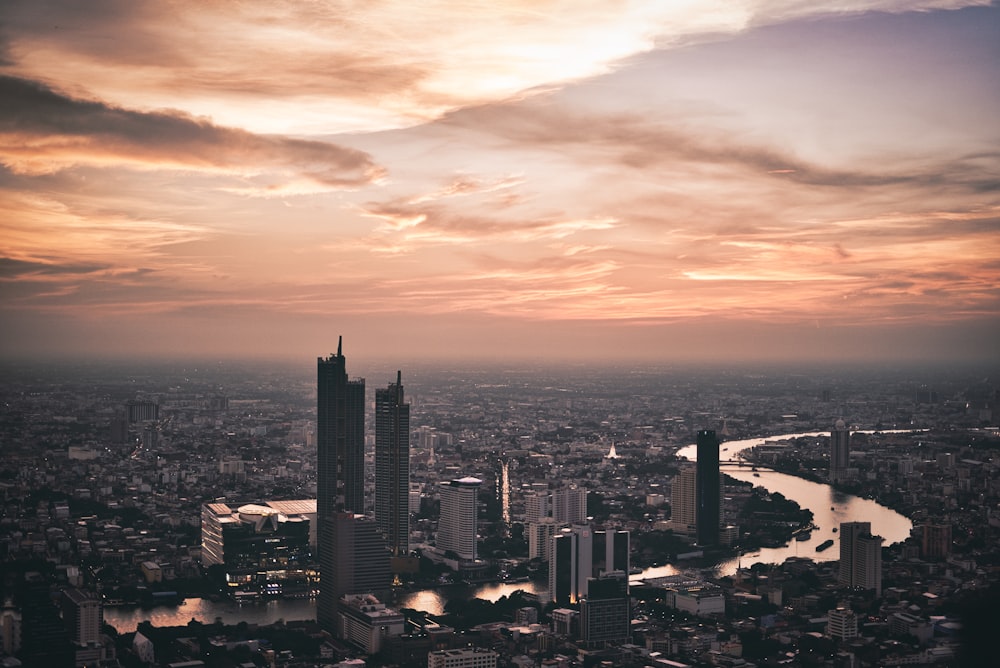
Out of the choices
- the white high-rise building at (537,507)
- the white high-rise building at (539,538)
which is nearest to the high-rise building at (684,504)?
the white high-rise building at (537,507)

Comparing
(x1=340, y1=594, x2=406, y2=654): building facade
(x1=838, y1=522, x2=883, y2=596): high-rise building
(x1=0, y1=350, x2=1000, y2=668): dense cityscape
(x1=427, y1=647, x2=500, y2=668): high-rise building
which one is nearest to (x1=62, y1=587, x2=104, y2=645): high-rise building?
(x1=0, y1=350, x2=1000, y2=668): dense cityscape

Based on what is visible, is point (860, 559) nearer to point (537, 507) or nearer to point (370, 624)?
point (537, 507)

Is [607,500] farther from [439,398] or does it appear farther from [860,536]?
[860,536]

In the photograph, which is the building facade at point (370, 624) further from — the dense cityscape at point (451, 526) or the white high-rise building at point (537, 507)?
the white high-rise building at point (537, 507)

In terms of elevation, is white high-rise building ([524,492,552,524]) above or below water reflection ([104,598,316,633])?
above

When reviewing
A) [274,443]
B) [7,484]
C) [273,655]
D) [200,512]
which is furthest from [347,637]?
[274,443]

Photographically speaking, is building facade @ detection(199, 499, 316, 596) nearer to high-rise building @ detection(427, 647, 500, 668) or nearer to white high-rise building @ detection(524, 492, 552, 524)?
white high-rise building @ detection(524, 492, 552, 524)
